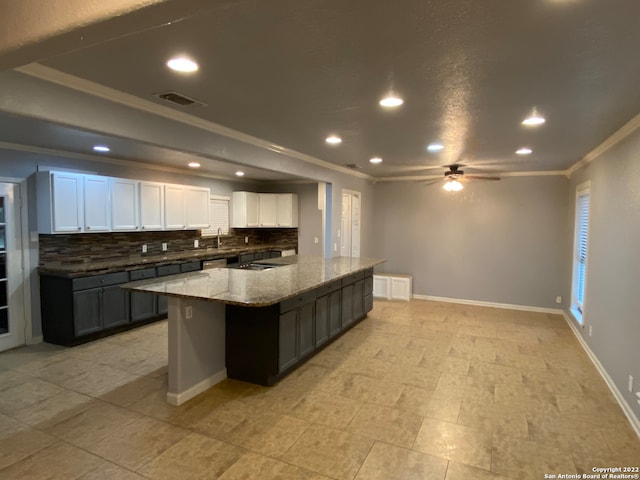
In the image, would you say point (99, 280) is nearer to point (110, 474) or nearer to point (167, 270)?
point (167, 270)

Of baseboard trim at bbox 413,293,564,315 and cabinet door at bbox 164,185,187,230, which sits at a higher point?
cabinet door at bbox 164,185,187,230

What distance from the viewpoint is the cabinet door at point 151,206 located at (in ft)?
18.5

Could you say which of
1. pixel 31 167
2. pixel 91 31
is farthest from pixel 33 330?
pixel 91 31

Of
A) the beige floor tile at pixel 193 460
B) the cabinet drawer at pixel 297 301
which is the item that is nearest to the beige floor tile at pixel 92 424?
the beige floor tile at pixel 193 460

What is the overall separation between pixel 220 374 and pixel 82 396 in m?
1.17

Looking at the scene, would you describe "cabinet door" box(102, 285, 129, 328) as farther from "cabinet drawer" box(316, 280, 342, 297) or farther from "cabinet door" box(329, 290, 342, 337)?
"cabinet door" box(329, 290, 342, 337)

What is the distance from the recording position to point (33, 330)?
469 cm

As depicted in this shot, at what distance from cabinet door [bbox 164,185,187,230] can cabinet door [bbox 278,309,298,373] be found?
3277 mm

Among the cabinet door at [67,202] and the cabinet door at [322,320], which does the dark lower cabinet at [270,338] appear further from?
the cabinet door at [67,202]

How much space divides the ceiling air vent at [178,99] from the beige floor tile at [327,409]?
2.52 m

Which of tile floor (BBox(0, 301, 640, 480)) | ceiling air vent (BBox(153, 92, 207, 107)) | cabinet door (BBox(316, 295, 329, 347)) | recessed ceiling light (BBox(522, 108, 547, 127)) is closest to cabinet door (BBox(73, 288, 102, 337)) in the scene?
tile floor (BBox(0, 301, 640, 480))

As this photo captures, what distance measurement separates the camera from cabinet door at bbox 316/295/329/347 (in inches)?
168

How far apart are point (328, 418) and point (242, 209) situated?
526 cm

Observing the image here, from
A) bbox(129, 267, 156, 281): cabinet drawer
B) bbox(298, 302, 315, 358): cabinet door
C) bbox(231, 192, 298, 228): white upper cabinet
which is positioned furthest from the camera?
bbox(231, 192, 298, 228): white upper cabinet
